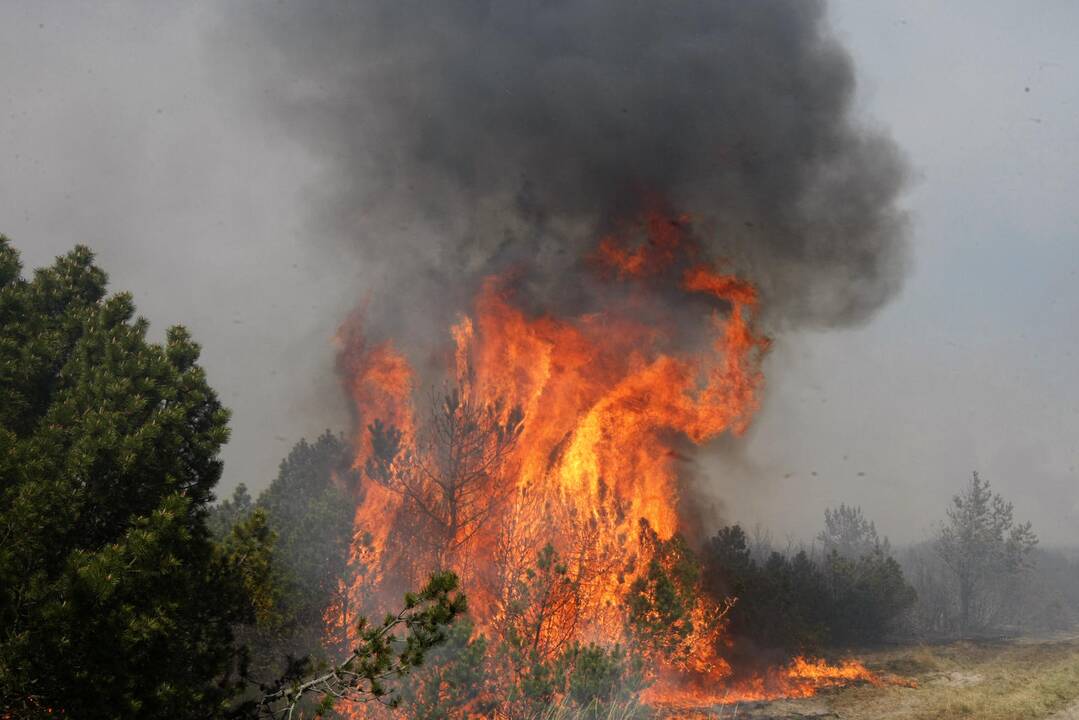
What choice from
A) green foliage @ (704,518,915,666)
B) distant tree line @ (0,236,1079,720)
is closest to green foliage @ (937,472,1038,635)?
green foliage @ (704,518,915,666)

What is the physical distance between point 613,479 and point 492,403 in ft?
19.9

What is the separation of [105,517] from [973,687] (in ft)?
87.4

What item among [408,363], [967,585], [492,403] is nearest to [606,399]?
[492,403]

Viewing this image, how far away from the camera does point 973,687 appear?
69.6ft

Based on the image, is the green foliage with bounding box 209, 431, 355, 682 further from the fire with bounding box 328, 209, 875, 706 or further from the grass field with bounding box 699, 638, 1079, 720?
the grass field with bounding box 699, 638, 1079, 720

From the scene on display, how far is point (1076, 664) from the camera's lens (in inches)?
920

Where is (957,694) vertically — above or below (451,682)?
below

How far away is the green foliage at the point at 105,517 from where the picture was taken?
6.32 m

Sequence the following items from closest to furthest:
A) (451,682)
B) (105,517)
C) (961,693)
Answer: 1. (105,517)
2. (451,682)
3. (961,693)

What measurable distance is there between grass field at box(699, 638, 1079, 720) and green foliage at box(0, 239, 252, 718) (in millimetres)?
11465

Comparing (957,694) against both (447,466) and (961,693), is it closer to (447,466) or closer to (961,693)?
(961,693)

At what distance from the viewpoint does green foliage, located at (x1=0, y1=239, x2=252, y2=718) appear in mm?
6320

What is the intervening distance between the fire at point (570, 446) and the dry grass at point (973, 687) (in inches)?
92.3

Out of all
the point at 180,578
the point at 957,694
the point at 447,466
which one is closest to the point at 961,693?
the point at 957,694
